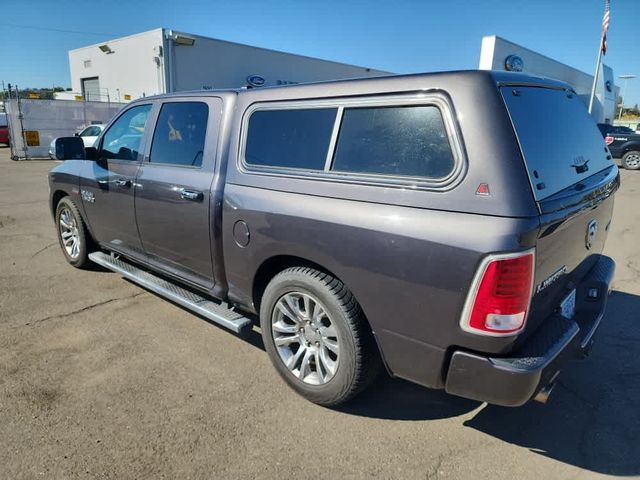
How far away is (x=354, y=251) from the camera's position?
2432 mm

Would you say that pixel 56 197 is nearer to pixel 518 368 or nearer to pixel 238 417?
pixel 238 417

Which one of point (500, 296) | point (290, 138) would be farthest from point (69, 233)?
point (500, 296)

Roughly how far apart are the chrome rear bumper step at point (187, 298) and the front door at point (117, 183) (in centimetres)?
17

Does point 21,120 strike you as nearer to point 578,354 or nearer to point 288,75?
point 288,75

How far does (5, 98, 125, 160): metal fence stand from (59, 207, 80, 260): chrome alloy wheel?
52.5 ft

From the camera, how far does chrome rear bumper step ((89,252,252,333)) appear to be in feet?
10.7

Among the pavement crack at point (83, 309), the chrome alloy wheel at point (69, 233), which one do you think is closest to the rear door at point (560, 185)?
the pavement crack at point (83, 309)

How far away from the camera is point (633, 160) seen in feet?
60.9

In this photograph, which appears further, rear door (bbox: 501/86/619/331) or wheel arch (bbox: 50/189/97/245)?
wheel arch (bbox: 50/189/97/245)

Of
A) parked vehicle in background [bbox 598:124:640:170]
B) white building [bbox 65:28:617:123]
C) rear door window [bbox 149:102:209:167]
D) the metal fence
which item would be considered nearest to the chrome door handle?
rear door window [bbox 149:102:209:167]

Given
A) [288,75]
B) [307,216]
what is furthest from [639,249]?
[288,75]

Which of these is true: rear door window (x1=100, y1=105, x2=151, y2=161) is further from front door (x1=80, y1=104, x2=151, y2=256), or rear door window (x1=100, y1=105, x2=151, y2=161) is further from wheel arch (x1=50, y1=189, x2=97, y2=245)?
wheel arch (x1=50, y1=189, x2=97, y2=245)

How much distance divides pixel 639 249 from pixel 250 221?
614cm

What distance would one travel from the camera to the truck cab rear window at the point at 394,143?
2.23 m
